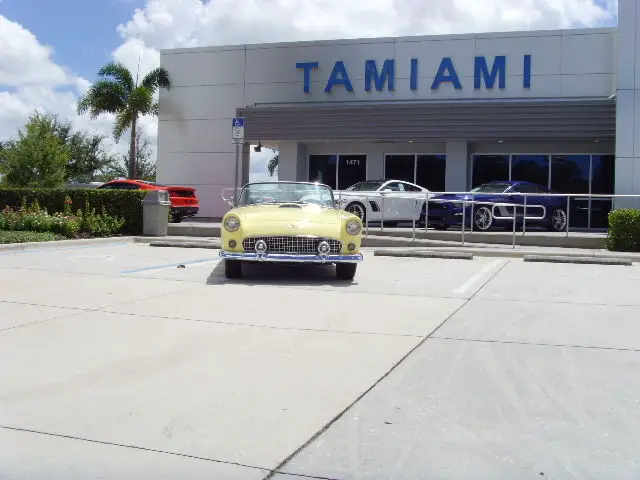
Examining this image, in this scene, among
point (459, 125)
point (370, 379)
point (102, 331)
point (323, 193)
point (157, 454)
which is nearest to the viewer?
point (157, 454)

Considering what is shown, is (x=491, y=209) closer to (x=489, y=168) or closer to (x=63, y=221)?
(x=489, y=168)

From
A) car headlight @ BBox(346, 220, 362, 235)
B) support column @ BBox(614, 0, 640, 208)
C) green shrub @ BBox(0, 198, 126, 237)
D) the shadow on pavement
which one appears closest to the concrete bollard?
green shrub @ BBox(0, 198, 126, 237)

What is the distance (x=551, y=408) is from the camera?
4090mm

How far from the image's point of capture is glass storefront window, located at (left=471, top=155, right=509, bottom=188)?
875 inches

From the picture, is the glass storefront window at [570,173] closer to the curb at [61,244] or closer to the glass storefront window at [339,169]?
the glass storefront window at [339,169]

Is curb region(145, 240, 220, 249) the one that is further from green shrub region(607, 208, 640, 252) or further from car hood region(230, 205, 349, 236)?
green shrub region(607, 208, 640, 252)

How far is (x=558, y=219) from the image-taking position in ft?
57.8

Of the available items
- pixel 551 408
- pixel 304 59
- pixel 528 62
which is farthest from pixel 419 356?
pixel 304 59

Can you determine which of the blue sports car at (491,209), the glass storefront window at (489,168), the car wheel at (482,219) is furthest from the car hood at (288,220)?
the glass storefront window at (489,168)

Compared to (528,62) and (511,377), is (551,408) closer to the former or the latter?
(511,377)

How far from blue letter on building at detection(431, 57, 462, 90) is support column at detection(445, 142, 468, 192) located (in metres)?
2.05

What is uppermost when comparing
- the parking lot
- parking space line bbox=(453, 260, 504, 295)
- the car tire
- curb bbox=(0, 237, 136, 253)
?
curb bbox=(0, 237, 136, 253)

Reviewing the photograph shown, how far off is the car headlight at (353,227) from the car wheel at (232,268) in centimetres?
157

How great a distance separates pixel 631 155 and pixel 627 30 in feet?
11.0
